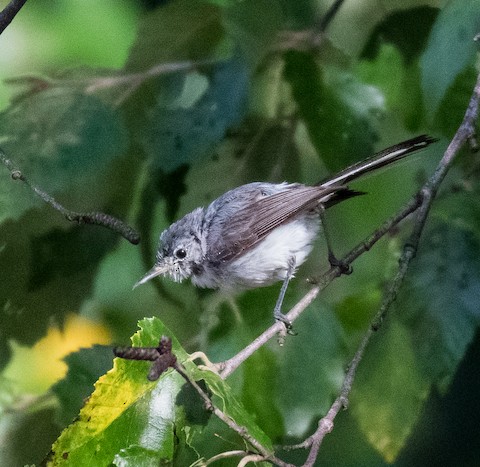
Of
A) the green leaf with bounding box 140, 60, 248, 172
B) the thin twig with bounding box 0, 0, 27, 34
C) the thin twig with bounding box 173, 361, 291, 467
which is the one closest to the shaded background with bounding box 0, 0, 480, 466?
the green leaf with bounding box 140, 60, 248, 172

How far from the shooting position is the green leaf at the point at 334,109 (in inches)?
39.0

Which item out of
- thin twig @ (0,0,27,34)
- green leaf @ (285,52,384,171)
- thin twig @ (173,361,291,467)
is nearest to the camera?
thin twig @ (173,361,291,467)

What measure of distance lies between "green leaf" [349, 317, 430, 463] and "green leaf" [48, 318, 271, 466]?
0.41 metres

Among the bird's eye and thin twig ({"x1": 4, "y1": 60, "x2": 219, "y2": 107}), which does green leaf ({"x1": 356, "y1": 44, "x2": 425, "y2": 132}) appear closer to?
thin twig ({"x1": 4, "y1": 60, "x2": 219, "y2": 107})

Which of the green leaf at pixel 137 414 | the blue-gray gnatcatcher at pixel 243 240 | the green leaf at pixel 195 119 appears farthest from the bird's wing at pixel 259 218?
the green leaf at pixel 137 414

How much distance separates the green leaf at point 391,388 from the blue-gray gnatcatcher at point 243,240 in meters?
0.16

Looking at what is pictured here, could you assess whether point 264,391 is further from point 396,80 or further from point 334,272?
point 396,80

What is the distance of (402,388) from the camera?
0.98 m

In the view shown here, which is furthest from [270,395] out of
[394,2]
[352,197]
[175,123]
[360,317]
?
[394,2]

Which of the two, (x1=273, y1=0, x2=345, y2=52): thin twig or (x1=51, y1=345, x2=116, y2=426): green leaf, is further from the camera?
(x1=273, y1=0, x2=345, y2=52): thin twig

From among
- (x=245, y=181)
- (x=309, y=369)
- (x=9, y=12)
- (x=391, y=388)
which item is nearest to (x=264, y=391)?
(x=309, y=369)

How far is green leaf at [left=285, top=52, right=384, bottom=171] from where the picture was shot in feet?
3.25

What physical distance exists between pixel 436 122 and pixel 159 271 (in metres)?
0.40

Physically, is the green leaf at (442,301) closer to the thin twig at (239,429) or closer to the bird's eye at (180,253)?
the bird's eye at (180,253)
